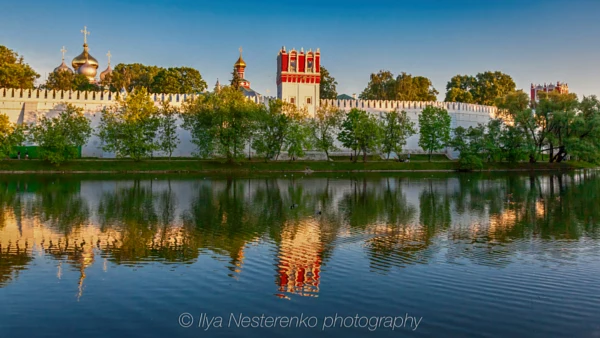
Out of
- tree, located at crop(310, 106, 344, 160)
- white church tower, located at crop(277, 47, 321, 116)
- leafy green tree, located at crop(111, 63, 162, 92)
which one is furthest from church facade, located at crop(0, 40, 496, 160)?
leafy green tree, located at crop(111, 63, 162, 92)

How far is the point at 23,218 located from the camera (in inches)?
733

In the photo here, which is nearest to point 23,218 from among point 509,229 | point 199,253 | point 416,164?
point 199,253

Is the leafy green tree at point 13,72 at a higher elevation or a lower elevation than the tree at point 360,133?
higher

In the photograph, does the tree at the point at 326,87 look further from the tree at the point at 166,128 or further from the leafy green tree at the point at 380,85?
the tree at the point at 166,128

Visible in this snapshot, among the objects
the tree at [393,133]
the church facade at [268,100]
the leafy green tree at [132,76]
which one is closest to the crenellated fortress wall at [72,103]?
the church facade at [268,100]

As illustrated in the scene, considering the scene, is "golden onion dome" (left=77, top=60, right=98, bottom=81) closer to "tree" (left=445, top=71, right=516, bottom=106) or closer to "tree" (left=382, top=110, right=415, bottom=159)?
"tree" (left=382, top=110, right=415, bottom=159)

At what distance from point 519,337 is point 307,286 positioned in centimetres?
387

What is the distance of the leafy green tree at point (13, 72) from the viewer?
58.8m

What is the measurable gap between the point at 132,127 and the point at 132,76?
113ft

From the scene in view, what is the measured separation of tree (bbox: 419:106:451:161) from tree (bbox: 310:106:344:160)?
30.0 feet

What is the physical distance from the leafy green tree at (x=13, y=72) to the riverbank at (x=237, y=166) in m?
17.8

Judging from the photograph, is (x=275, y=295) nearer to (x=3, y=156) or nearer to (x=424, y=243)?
(x=424, y=243)

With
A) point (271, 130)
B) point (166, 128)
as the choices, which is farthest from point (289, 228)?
point (166, 128)

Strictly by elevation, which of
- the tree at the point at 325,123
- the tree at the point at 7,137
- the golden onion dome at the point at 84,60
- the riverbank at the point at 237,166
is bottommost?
the riverbank at the point at 237,166
